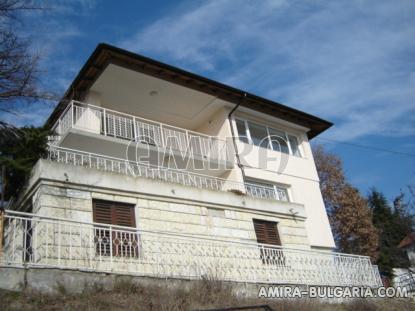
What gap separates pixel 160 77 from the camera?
16.1m

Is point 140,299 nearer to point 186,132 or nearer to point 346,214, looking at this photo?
point 186,132

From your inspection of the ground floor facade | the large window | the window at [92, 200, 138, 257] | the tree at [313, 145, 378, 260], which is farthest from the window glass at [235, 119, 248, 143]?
the tree at [313, 145, 378, 260]

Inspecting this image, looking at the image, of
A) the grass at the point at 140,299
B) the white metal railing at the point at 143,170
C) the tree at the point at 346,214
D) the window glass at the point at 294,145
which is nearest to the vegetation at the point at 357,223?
the tree at the point at 346,214

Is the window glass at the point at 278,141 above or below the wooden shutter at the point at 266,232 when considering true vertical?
above

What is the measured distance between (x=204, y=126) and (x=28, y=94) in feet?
29.2

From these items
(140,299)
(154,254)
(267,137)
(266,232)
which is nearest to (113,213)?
(154,254)

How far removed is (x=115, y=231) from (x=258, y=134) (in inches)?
416

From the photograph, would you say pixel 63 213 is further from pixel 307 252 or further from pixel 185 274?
pixel 307 252

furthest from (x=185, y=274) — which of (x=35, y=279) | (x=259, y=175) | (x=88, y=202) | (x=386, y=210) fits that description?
(x=386, y=210)

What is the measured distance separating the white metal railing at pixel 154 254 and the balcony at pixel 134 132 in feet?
13.7

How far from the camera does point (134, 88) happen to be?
16344 millimetres

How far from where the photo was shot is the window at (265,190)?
16.2 m

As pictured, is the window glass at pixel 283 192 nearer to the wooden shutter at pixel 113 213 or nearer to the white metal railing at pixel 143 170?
the white metal railing at pixel 143 170

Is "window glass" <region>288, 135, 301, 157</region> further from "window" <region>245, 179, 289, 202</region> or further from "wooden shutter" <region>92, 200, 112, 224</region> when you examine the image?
"wooden shutter" <region>92, 200, 112, 224</region>
